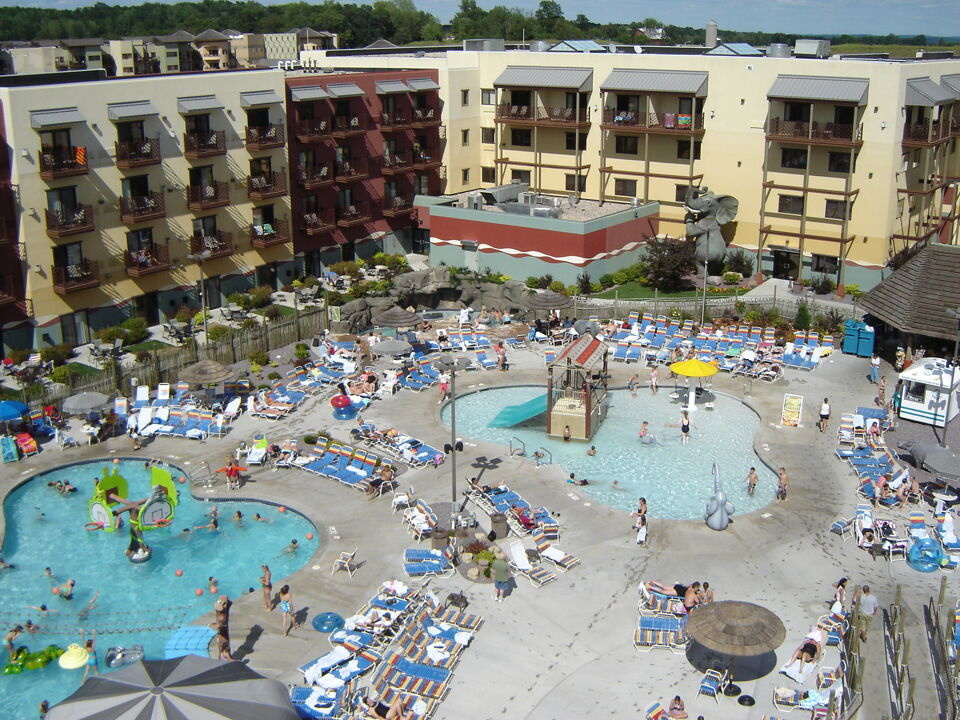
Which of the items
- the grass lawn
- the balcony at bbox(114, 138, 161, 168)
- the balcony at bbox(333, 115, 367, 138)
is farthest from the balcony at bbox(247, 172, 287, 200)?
the grass lawn

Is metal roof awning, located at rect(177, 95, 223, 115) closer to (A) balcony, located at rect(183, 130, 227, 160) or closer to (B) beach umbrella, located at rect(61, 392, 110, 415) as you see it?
(A) balcony, located at rect(183, 130, 227, 160)

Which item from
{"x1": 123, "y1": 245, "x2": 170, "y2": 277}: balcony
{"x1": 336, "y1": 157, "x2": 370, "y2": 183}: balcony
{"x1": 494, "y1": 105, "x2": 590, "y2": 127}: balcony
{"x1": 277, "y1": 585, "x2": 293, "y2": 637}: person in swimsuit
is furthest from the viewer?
{"x1": 494, "y1": 105, "x2": 590, "y2": 127}: balcony

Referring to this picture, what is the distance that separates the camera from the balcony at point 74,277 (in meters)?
42.5

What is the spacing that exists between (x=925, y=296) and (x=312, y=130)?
3282 centimetres

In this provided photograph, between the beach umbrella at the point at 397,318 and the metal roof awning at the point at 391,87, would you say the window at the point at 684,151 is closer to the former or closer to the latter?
the metal roof awning at the point at 391,87

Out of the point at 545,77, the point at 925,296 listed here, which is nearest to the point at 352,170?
the point at 545,77

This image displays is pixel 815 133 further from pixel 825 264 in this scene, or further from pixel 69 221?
pixel 69 221

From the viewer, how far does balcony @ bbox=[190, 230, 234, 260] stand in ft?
158

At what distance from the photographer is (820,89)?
4975 centimetres

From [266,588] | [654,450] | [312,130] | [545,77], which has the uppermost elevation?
[545,77]

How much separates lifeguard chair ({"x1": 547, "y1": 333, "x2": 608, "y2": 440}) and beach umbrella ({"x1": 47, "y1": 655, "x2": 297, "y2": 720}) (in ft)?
60.3

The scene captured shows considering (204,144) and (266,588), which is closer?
(266,588)

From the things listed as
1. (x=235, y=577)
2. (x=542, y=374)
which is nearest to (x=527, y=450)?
(x=542, y=374)

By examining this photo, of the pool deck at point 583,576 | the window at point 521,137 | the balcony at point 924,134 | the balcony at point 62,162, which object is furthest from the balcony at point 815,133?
the balcony at point 62,162
